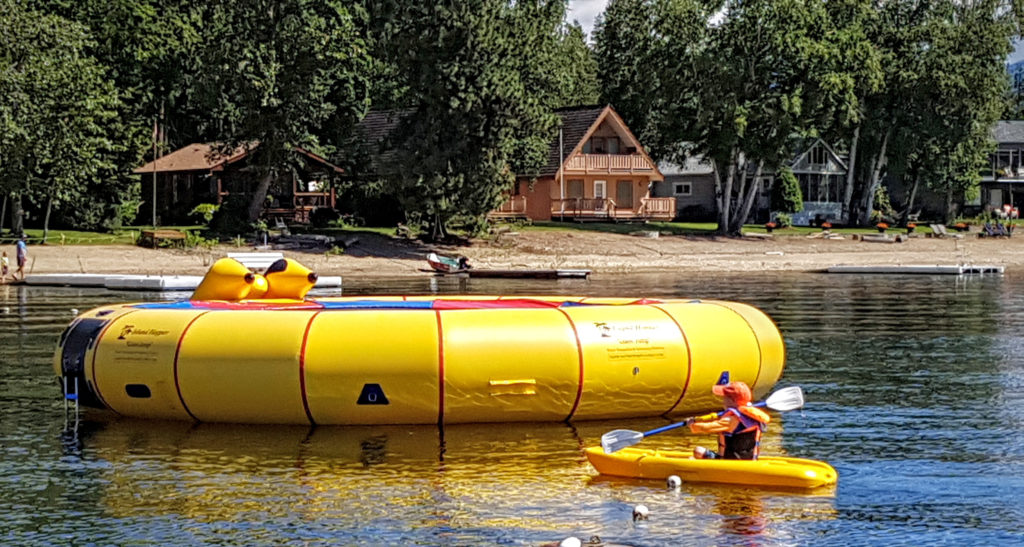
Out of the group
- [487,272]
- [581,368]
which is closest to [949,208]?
[487,272]

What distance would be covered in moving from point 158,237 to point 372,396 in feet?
111

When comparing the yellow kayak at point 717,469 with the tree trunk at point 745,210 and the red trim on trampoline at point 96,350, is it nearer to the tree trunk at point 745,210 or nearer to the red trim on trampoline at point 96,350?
the red trim on trampoline at point 96,350

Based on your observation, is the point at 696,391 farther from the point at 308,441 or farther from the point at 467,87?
the point at 467,87

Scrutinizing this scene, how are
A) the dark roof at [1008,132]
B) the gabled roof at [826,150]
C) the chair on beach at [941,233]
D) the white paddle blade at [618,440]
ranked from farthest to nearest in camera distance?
the dark roof at [1008,132], the gabled roof at [826,150], the chair on beach at [941,233], the white paddle blade at [618,440]

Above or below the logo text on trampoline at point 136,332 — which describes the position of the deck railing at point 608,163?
above

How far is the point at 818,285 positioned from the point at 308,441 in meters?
30.6

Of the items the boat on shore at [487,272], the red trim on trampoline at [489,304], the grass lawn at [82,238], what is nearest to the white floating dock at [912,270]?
the boat on shore at [487,272]

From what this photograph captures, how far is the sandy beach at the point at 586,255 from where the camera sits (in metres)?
46.4

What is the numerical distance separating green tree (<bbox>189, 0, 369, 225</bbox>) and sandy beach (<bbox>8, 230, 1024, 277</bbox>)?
522 centimetres

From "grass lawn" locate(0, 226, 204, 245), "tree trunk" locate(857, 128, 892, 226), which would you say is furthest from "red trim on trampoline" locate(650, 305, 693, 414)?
"tree trunk" locate(857, 128, 892, 226)

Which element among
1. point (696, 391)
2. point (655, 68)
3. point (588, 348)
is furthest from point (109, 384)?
point (655, 68)

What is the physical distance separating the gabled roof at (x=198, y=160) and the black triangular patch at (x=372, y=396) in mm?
39514

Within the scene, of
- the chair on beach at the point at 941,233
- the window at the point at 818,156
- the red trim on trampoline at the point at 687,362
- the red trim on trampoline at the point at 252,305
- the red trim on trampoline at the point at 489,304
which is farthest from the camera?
the window at the point at 818,156

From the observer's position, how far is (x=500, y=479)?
1491 centimetres
